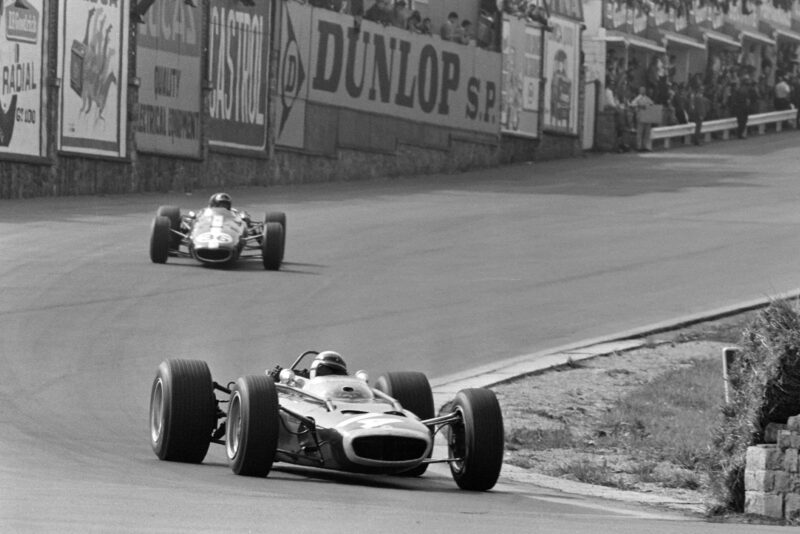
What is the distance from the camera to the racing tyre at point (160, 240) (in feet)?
76.6

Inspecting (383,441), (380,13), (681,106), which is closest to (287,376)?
(383,441)

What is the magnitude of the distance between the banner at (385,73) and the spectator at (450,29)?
0.78 feet

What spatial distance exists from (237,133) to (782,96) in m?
27.1

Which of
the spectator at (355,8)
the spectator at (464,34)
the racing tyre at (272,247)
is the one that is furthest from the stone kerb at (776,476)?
the spectator at (464,34)

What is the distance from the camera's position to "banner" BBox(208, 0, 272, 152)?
37.5m

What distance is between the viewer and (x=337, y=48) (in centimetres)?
4147

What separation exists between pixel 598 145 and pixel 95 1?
69.7 ft

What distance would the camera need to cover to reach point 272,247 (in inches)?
928

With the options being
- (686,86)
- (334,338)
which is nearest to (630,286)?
(334,338)

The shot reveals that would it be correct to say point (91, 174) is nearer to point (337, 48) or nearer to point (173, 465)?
point (337, 48)

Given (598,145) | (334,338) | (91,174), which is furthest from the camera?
(598,145)

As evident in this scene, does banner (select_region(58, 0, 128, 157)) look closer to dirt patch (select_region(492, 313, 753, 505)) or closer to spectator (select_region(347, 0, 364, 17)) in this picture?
spectator (select_region(347, 0, 364, 17))

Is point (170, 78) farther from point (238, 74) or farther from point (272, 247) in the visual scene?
point (272, 247)

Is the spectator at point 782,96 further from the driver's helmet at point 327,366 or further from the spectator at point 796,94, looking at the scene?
the driver's helmet at point 327,366
